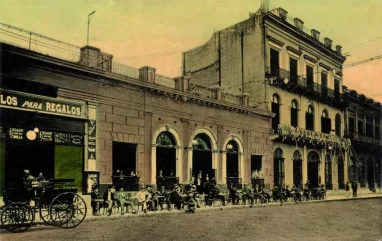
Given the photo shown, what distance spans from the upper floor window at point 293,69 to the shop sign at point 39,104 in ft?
55.9

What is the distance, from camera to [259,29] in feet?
86.2

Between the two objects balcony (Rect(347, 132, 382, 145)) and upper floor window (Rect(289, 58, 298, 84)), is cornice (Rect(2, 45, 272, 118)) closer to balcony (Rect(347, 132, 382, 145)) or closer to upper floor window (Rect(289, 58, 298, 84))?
upper floor window (Rect(289, 58, 298, 84))

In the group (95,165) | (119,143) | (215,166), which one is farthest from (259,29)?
(95,165)

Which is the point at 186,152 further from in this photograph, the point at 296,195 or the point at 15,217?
the point at 15,217

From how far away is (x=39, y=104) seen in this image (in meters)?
14.5

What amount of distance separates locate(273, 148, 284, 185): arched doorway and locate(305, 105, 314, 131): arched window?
398 cm

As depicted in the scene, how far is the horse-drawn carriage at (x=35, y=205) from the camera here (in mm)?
9586

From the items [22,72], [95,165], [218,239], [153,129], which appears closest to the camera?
[218,239]

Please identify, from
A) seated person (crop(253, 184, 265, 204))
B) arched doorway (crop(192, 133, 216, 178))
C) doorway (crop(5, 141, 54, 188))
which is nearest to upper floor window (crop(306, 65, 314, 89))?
seated person (crop(253, 184, 265, 204))

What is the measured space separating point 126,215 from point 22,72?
6140 millimetres

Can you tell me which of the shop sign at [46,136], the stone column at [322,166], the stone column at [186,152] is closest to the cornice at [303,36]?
the stone column at [322,166]

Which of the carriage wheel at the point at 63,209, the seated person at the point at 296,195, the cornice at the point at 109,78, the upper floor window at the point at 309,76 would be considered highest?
the upper floor window at the point at 309,76

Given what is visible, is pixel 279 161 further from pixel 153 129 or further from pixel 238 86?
pixel 153 129

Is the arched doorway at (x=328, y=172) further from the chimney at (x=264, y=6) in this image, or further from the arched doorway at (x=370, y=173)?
the chimney at (x=264, y=6)
